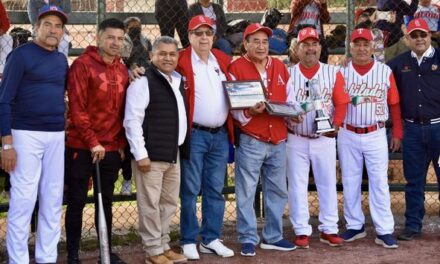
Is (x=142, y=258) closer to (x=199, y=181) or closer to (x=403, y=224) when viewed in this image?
(x=199, y=181)

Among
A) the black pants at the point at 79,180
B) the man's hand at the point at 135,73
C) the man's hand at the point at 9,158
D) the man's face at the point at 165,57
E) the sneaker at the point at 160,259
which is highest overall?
the man's face at the point at 165,57

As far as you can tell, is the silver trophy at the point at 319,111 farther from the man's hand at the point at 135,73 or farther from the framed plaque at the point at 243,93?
the man's hand at the point at 135,73

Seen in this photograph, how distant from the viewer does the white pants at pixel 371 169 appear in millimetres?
7051

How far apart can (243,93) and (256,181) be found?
837 millimetres

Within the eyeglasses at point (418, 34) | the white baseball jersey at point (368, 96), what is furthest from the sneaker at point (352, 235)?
the eyeglasses at point (418, 34)

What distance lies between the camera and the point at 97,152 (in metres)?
5.78

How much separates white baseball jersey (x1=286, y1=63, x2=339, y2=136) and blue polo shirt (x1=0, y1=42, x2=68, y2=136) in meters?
2.11

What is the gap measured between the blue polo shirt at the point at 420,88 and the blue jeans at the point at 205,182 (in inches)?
71.9

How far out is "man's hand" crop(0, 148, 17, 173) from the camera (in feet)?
18.3

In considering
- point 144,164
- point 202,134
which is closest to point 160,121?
point 144,164

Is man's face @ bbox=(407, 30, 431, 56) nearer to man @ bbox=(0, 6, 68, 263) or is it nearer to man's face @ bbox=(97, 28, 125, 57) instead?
man's face @ bbox=(97, 28, 125, 57)

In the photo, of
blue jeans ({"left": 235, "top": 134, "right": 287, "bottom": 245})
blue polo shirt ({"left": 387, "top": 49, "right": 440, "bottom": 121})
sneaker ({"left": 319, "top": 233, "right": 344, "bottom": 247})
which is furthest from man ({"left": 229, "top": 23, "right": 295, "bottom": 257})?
blue polo shirt ({"left": 387, "top": 49, "right": 440, "bottom": 121})

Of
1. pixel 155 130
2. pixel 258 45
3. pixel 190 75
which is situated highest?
pixel 258 45

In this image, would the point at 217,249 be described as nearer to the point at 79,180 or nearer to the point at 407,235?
the point at 79,180
